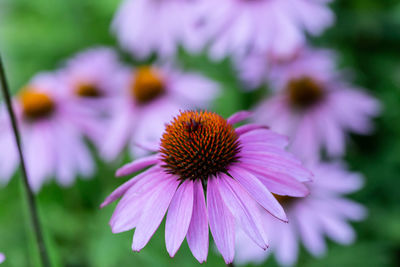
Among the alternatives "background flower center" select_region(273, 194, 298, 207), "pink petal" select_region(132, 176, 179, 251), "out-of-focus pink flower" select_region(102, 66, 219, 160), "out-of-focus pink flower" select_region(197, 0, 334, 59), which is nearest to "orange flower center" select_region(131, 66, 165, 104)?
"out-of-focus pink flower" select_region(102, 66, 219, 160)

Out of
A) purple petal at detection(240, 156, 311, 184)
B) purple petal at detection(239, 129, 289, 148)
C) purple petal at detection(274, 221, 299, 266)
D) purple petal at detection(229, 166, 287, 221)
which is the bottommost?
purple petal at detection(274, 221, 299, 266)

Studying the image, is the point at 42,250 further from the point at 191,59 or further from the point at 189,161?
the point at 191,59

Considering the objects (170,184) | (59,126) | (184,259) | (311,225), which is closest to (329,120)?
(311,225)

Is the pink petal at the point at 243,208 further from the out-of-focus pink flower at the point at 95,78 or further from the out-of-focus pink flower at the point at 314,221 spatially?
the out-of-focus pink flower at the point at 95,78

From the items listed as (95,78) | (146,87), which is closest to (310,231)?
(146,87)

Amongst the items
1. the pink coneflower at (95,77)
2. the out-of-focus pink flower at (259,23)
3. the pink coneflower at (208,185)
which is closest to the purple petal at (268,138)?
the pink coneflower at (208,185)

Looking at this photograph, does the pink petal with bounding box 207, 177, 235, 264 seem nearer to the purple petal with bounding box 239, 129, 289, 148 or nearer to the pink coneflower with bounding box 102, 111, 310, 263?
the pink coneflower with bounding box 102, 111, 310, 263
